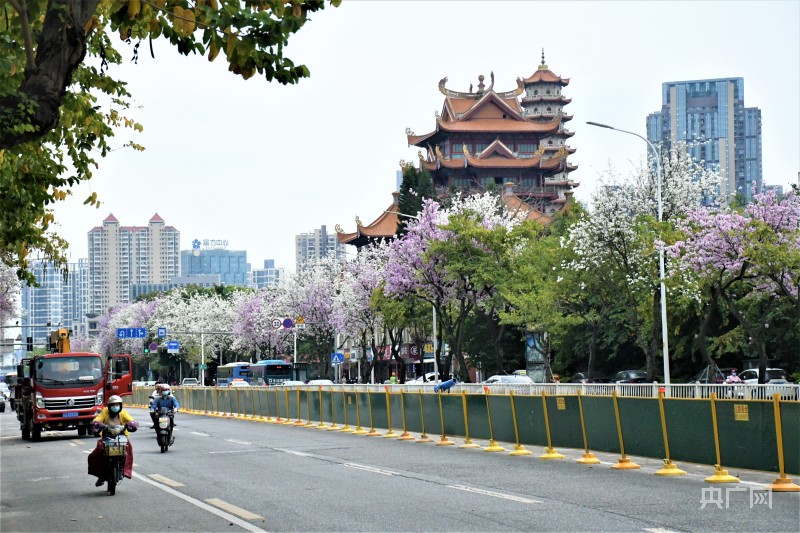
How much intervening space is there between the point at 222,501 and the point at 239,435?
59.3 ft

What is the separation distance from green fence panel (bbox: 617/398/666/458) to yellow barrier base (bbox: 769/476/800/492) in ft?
12.9

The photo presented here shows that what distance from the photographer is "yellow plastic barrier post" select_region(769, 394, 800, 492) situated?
15258 millimetres

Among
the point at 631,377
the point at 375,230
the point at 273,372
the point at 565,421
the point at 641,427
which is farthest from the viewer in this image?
the point at 375,230

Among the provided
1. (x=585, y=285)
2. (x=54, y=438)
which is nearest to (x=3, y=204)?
(x=54, y=438)

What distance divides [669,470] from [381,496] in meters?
5.22

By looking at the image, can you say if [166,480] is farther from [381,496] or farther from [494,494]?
[494,494]

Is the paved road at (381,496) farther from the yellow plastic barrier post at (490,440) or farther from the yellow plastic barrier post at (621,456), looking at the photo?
the yellow plastic barrier post at (490,440)

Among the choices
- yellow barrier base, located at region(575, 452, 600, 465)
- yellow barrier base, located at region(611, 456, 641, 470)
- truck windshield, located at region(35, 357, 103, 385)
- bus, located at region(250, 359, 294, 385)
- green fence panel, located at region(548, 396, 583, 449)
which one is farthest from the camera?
bus, located at region(250, 359, 294, 385)

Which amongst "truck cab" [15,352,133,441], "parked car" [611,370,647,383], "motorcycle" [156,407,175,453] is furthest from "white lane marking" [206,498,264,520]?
"parked car" [611,370,647,383]

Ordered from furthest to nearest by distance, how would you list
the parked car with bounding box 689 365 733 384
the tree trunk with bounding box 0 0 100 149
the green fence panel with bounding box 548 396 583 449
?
the parked car with bounding box 689 365 733 384
the green fence panel with bounding box 548 396 583 449
the tree trunk with bounding box 0 0 100 149

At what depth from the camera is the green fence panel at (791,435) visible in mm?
15914

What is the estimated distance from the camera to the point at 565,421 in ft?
74.7

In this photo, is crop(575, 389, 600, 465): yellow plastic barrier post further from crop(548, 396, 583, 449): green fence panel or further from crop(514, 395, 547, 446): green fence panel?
crop(514, 395, 547, 446): green fence panel

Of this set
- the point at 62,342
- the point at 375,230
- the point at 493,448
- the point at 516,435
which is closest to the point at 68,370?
the point at 62,342
